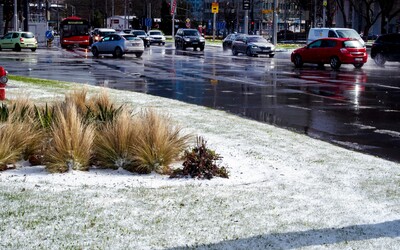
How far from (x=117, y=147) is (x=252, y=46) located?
40591 millimetres

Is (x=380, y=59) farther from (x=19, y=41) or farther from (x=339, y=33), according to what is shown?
(x=19, y=41)

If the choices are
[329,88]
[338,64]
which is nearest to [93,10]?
[338,64]

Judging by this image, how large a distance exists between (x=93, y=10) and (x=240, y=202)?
5214 inches

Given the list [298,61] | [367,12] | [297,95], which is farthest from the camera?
[367,12]

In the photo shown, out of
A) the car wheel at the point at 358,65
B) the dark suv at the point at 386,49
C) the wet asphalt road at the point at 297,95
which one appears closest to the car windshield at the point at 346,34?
the dark suv at the point at 386,49

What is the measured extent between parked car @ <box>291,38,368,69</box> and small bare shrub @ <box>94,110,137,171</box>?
26283 mm

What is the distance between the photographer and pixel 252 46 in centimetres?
4838

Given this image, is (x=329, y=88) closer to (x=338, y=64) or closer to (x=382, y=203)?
(x=338, y=64)

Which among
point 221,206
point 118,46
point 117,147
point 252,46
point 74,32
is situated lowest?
point 221,206

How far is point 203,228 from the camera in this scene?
613 cm

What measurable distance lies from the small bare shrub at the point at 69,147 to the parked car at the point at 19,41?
46.3 metres

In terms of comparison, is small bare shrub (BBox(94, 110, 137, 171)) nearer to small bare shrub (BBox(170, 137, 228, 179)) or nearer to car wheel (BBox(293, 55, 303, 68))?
small bare shrub (BBox(170, 137, 228, 179))

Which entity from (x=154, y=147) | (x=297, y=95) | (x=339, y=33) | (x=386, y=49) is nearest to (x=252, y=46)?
(x=339, y=33)

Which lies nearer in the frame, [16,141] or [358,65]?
[16,141]
